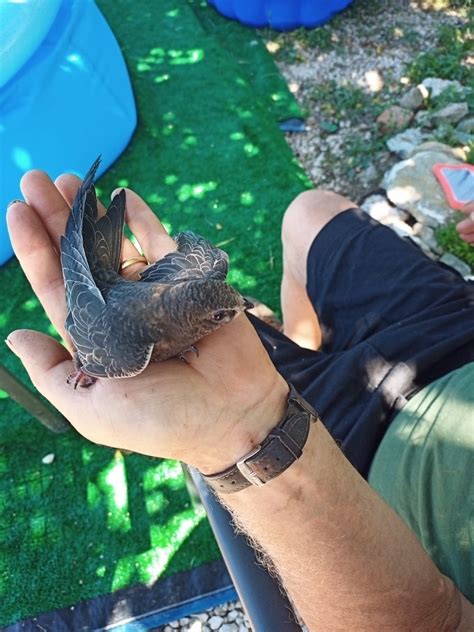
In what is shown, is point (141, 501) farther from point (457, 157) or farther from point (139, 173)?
point (457, 157)

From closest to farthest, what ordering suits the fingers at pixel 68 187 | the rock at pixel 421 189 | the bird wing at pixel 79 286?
the bird wing at pixel 79 286
the fingers at pixel 68 187
the rock at pixel 421 189

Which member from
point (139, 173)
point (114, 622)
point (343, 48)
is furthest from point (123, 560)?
point (343, 48)

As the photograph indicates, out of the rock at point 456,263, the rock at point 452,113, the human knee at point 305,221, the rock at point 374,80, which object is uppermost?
the human knee at point 305,221

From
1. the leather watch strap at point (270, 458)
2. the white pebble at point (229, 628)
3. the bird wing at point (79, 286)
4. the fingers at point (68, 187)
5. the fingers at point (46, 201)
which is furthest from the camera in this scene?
the white pebble at point (229, 628)

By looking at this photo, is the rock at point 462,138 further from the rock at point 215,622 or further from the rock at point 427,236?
the rock at point 215,622

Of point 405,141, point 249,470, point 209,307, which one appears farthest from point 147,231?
point 405,141

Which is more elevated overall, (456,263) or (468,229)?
(468,229)

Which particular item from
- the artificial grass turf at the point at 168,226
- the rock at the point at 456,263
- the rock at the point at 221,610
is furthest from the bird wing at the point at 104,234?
the rock at the point at 456,263

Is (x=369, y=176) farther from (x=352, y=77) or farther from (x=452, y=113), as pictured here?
(x=352, y=77)

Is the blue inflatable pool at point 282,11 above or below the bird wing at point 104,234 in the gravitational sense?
below
